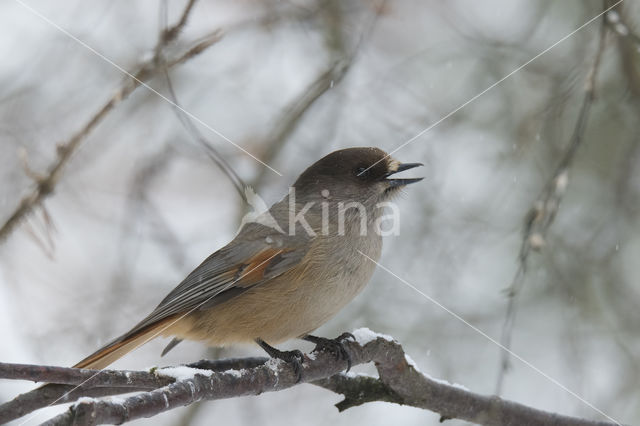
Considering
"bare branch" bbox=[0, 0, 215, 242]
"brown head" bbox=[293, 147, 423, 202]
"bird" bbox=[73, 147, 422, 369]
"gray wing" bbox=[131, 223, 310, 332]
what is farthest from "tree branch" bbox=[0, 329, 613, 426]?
"brown head" bbox=[293, 147, 423, 202]

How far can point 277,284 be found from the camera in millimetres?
4691

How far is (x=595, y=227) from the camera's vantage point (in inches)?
261

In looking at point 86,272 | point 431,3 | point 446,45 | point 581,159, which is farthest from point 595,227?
point 86,272

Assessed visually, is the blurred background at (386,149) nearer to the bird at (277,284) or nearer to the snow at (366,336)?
the bird at (277,284)

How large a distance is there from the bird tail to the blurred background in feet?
5.16

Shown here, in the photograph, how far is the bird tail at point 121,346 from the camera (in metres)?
4.14

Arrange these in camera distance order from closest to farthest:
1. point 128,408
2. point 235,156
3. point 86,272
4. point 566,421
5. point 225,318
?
point 128,408, point 566,421, point 225,318, point 235,156, point 86,272

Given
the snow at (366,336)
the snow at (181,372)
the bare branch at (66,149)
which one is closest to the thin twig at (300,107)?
the bare branch at (66,149)

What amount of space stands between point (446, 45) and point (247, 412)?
397 cm

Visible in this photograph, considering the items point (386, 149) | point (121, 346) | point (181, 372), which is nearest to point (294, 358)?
point (181, 372)

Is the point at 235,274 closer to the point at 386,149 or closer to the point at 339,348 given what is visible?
the point at 339,348

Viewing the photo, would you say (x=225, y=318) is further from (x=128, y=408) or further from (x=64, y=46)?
(x=64, y=46)

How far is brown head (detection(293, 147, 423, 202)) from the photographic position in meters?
5.34

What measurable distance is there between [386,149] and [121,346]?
3273mm
